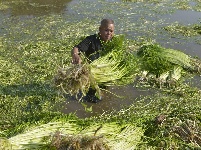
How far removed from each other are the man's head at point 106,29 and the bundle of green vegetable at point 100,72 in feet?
0.56

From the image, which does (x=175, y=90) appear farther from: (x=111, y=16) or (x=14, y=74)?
(x=111, y=16)

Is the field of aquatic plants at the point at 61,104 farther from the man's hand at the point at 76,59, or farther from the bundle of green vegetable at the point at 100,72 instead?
the bundle of green vegetable at the point at 100,72

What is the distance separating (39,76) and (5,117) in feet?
6.52

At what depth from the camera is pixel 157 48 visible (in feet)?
28.4

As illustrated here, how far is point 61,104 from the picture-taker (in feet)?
21.9

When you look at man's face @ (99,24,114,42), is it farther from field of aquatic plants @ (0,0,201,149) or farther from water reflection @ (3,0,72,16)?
water reflection @ (3,0,72,16)

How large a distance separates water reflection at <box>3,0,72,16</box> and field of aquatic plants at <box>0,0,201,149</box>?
157 centimetres

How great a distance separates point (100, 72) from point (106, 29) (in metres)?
1.17

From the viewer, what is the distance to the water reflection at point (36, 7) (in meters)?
13.9

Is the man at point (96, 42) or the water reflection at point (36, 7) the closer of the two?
the man at point (96, 42)

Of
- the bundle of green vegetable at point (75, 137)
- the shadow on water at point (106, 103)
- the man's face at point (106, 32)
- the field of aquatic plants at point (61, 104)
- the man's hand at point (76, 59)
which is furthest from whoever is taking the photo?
the man's face at point (106, 32)

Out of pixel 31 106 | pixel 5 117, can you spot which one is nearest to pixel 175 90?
pixel 31 106

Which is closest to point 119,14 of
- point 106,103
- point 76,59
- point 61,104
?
point 106,103

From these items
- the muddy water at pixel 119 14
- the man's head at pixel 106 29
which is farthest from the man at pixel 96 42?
the muddy water at pixel 119 14
